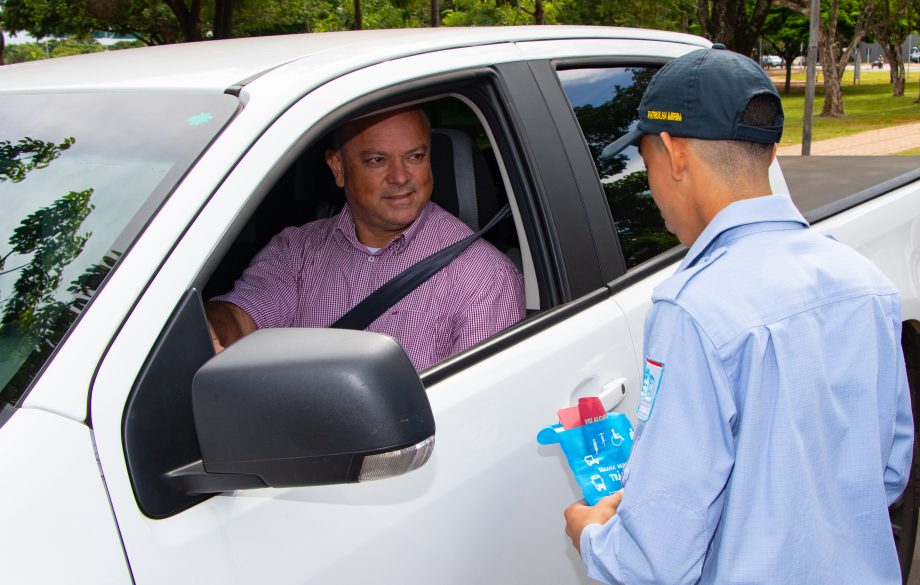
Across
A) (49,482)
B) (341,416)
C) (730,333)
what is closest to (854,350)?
(730,333)

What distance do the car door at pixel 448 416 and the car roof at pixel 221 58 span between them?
57 millimetres

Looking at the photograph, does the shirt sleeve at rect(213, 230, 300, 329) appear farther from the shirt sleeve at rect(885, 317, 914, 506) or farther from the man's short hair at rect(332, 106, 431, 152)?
the shirt sleeve at rect(885, 317, 914, 506)

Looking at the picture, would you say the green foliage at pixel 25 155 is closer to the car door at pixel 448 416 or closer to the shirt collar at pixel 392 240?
the car door at pixel 448 416

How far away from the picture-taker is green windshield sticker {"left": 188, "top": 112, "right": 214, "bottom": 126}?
164cm

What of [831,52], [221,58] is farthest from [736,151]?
[831,52]

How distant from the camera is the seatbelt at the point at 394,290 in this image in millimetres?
2496

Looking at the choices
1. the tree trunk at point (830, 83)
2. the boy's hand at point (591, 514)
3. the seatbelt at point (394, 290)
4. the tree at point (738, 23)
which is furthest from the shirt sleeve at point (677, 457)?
the tree trunk at point (830, 83)

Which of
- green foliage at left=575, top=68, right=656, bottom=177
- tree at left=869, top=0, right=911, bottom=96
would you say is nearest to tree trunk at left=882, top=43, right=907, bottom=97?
tree at left=869, top=0, right=911, bottom=96

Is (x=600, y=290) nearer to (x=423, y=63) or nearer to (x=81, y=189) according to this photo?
(x=423, y=63)

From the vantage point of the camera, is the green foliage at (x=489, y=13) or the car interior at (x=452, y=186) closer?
the car interior at (x=452, y=186)

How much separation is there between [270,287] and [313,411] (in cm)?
166

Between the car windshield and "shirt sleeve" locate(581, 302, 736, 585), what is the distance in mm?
822

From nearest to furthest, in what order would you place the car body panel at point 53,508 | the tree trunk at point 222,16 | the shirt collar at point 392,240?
1. the car body panel at point 53,508
2. the shirt collar at point 392,240
3. the tree trunk at point 222,16

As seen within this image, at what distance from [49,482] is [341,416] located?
15.9 inches
